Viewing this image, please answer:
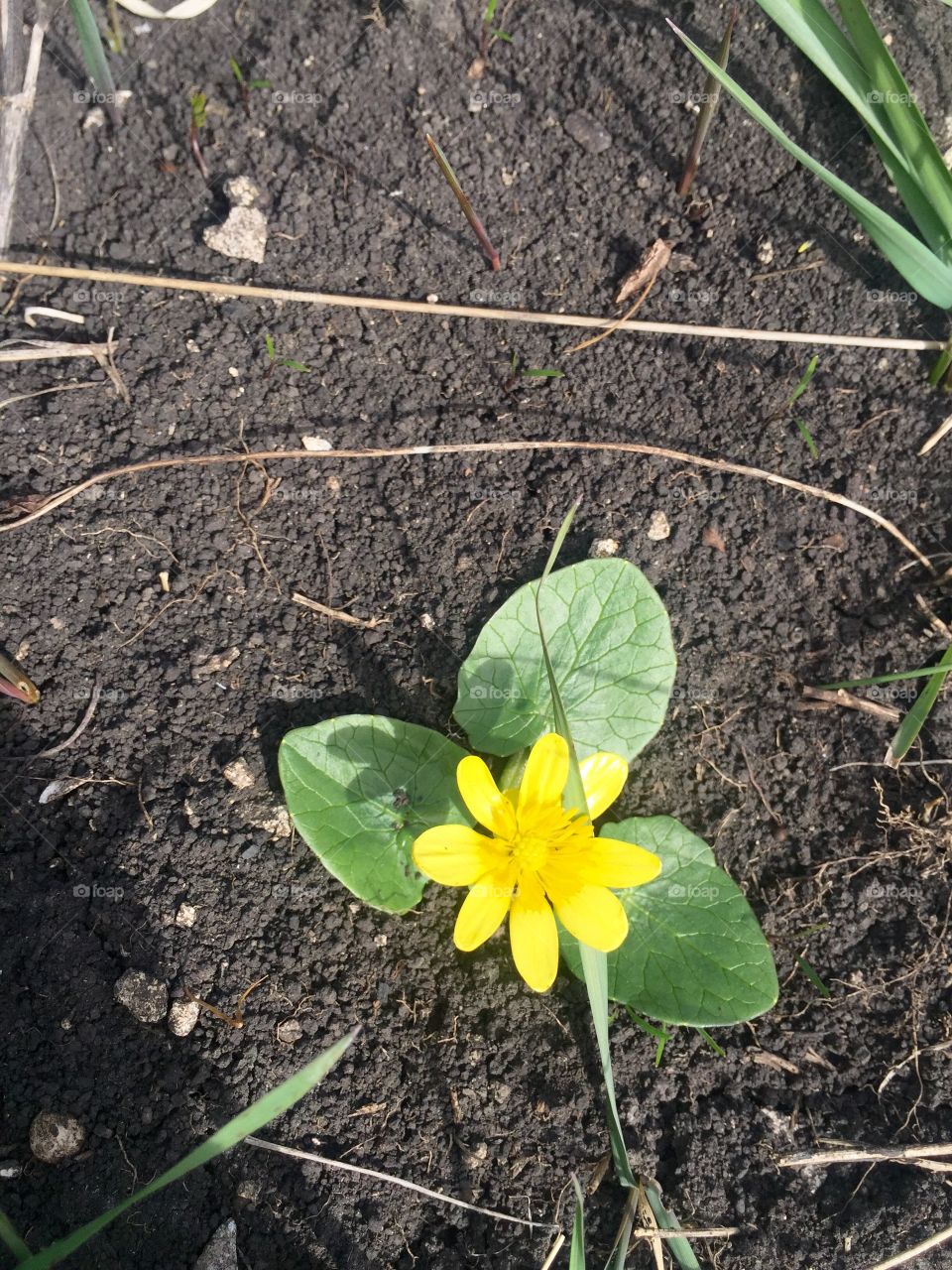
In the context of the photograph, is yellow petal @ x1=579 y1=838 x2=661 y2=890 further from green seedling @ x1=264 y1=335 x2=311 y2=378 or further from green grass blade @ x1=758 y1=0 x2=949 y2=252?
green grass blade @ x1=758 y1=0 x2=949 y2=252

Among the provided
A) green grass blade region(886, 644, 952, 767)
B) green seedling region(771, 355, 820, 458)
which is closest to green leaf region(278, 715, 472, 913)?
green grass blade region(886, 644, 952, 767)

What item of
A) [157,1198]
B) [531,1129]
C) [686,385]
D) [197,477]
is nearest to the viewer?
[157,1198]

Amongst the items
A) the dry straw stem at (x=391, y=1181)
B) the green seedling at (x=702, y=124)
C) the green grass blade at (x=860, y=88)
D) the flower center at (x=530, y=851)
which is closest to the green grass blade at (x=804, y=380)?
the green grass blade at (x=860, y=88)

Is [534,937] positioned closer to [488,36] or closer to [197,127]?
[197,127]

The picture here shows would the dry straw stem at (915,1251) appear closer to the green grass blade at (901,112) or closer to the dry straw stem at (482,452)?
the dry straw stem at (482,452)

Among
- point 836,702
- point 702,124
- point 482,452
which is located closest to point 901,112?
point 702,124

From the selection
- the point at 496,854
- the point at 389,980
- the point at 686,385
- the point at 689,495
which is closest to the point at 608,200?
the point at 686,385

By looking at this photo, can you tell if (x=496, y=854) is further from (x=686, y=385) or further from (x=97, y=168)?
(x=97, y=168)
